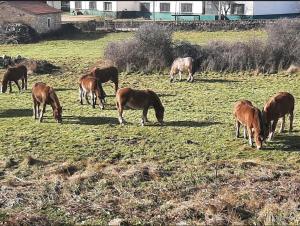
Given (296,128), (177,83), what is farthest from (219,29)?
(296,128)

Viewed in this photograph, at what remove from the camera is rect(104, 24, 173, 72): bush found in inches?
1152

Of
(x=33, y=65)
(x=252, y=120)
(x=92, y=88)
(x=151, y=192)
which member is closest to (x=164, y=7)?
(x=33, y=65)

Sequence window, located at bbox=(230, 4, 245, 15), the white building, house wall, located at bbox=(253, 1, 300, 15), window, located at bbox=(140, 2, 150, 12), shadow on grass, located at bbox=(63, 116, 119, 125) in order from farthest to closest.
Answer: window, located at bbox=(140, 2, 150, 12), window, located at bbox=(230, 4, 245, 15), the white building, house wall, located at bbox=(253, 1, 300, 15), shadow on grass, located at bbox=(63, 116, 119, 125)

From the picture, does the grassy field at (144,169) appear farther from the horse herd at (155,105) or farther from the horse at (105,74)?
the horse at (105,74)

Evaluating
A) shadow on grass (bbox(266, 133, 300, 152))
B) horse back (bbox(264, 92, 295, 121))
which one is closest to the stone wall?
horse back (bbox(264, 92, 295, 121))

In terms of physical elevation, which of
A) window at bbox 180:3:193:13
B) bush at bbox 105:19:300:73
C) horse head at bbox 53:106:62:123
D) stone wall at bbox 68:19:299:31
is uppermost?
window at bbox 180:3:193:13

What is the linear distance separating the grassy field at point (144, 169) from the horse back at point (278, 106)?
72 cm

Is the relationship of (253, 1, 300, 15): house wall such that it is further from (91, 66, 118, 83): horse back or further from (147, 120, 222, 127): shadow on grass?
(147, 120, 222, 127): shadow on grass

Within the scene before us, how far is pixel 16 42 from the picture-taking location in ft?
140

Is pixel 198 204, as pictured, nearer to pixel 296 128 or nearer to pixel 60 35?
pixel 296 128

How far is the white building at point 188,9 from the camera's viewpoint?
59.8m

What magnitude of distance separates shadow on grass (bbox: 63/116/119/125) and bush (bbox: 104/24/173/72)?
466 inches

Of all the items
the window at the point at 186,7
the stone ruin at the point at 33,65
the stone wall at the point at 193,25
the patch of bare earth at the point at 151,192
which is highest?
the window at the point at 186,7

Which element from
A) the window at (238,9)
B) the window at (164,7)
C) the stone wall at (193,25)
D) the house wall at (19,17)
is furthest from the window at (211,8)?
the house wall at (19,17)
